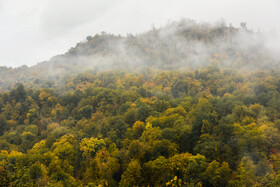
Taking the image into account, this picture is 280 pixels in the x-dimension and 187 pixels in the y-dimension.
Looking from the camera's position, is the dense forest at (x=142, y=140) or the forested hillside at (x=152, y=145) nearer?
the forested hillside at (x=152, y=145)

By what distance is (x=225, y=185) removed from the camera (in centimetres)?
3444

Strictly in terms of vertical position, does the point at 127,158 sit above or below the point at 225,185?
above

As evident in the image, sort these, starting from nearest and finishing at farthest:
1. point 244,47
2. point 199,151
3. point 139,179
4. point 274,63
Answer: point 139,179, point 199,151, point 274,63, point 244,47

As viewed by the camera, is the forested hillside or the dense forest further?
the dense forest

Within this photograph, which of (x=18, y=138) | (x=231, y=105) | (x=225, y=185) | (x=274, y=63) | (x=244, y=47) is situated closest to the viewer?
(x=225, y=185)

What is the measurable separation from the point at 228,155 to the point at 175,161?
9950 millimetres

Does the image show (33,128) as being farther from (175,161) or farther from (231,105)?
(231,105)

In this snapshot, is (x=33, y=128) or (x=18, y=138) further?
(x=33, y=128)

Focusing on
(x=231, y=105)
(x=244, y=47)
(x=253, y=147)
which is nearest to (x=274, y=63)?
(x=244, y=47)

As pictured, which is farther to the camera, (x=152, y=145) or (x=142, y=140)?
(x=142, y=140)

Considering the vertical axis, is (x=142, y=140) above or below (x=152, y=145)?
below

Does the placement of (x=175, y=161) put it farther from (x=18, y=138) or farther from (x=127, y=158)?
(x=18, y=138)

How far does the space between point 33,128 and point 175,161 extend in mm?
61627

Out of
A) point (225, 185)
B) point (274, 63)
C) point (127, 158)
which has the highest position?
point (127, 158)
